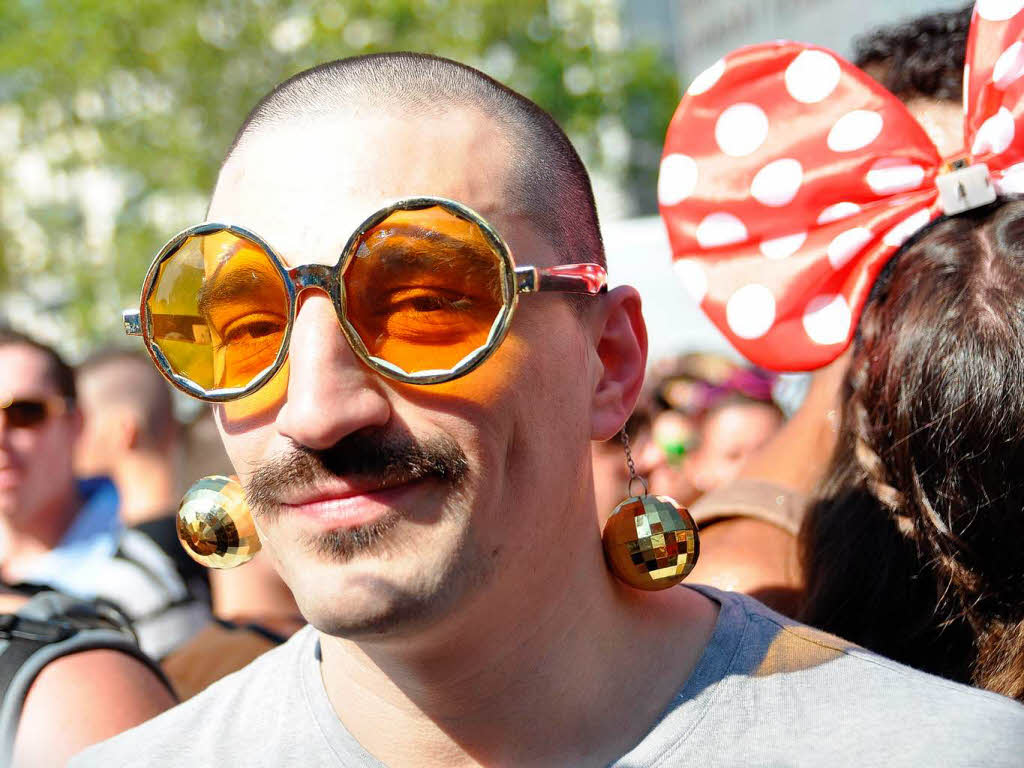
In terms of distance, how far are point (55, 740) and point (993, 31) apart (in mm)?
2155

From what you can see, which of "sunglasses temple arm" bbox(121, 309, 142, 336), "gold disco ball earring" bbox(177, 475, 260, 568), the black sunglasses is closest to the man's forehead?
"sunglasses temple arm" bbox(121, 309, 142, 336)

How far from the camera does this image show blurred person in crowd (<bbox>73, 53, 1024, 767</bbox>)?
1.61 m

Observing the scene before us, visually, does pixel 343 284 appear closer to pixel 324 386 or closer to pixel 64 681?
pixel 324 386

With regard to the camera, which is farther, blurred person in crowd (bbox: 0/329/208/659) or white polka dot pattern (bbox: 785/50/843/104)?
blurred person in crowd (bbox: 0/329/208/659)

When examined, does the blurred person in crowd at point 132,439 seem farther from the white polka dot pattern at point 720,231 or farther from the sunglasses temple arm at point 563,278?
the sunglasses temple arm at point 563,278

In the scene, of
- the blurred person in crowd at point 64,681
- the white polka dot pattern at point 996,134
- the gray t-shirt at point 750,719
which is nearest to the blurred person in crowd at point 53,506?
the blurred person in crowd at point 64,681

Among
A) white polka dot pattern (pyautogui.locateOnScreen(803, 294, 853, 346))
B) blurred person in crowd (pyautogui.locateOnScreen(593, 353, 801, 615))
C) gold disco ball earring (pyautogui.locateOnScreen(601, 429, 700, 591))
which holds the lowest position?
blurred person in crowd (pyautogui.locateOnScreen(593, 353, 801, 615))

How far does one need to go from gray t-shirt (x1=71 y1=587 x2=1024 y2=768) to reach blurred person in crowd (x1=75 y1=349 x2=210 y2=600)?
10.5 ft

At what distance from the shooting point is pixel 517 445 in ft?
5.60

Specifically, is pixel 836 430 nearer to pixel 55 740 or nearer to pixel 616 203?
pixel 55 740

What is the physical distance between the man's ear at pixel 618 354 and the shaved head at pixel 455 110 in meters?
0.09

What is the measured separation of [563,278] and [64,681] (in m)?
1.23

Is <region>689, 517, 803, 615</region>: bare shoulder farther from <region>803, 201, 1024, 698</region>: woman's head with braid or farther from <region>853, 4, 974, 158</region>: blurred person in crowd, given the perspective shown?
<region>853, 4, 974, 158</region>: blurred person in crowd

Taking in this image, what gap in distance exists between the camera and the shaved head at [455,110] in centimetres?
177
